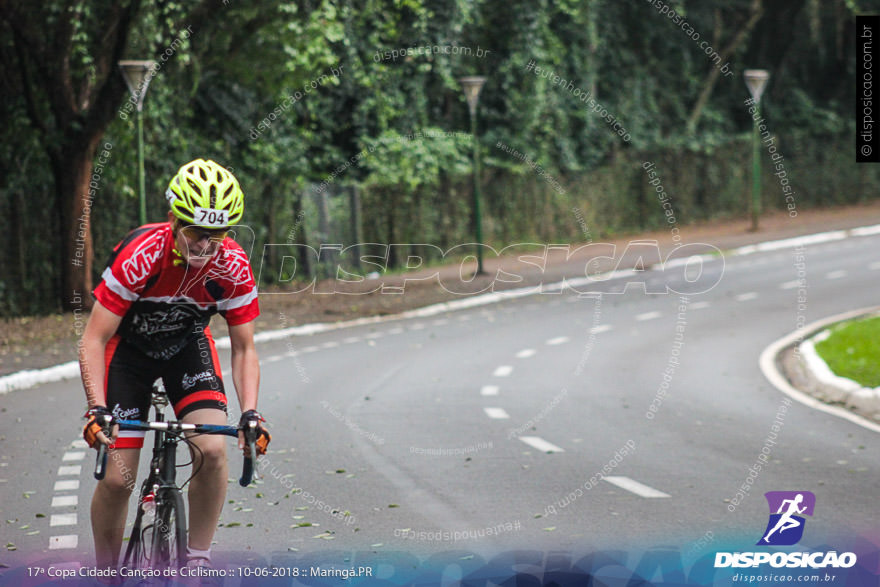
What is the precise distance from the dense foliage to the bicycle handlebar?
15450 mm

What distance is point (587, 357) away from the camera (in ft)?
54.9

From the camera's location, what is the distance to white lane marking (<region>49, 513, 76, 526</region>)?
7912 mm

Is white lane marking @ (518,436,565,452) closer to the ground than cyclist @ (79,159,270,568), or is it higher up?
closer to the ground

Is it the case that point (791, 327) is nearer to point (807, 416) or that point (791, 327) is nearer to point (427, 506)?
point (807, 416)

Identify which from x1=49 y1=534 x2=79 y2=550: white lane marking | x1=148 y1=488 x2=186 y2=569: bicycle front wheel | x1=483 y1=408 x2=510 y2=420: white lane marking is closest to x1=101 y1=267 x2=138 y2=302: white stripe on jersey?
x1=148 y1=488 x2=186 y2=569: bicycle front wheel

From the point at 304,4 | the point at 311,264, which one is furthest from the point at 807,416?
the point at 311,264

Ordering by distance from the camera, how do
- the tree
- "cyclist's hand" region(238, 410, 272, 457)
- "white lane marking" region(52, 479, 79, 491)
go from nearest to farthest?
"cyclist's hand" region(238, 410, 272, 457) → "white lane marking" region(52, 479, 79, 491) → the tree

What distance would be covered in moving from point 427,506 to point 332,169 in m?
24.3

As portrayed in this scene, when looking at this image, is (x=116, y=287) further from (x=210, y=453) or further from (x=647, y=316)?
(x=647, y=316)

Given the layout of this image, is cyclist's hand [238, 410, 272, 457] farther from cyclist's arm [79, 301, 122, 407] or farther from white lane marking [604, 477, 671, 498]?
white lane marking [604, 477, 671, 498]

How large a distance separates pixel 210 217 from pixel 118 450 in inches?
44.5

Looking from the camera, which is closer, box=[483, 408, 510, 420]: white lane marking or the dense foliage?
box=[483, 408, 510, 420]: white lane marking

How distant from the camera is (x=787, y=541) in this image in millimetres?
7164

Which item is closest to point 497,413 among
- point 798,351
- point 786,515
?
point 786,515
